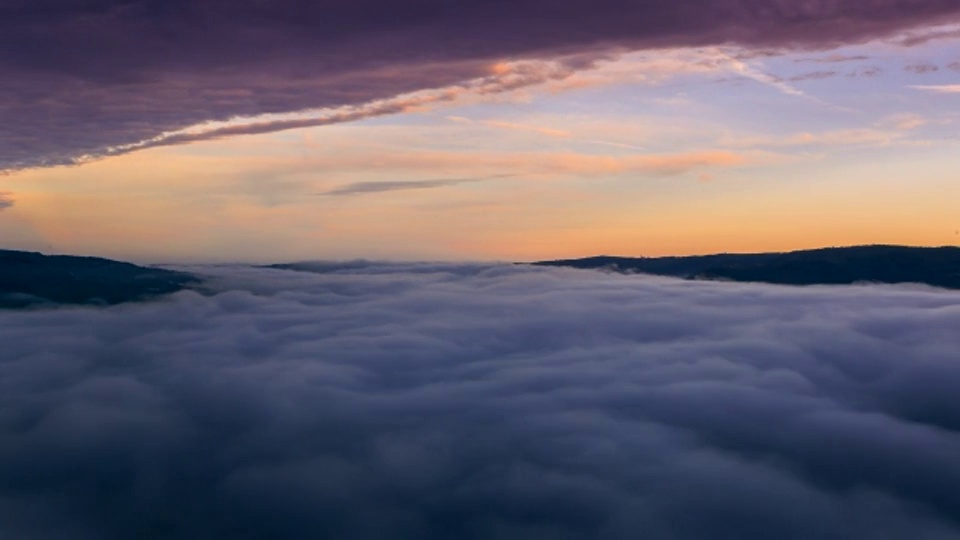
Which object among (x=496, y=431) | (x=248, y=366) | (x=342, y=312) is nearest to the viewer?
(x=496, y=431)

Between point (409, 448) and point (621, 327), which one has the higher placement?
point (621, 327)

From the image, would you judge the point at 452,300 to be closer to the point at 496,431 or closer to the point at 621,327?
the point at 621,327

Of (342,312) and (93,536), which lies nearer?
(93,536)

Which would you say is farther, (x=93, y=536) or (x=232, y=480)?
(x=232, y=480)

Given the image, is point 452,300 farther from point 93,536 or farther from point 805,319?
point 93,536

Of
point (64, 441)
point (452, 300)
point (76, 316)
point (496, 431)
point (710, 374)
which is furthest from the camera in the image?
point (76, 316)

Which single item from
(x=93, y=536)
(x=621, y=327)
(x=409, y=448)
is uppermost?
(x=621, y=327)

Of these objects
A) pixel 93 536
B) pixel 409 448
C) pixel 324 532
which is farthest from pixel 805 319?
pixel 93 536

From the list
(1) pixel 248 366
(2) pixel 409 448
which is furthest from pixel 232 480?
(1) pixel 248 366

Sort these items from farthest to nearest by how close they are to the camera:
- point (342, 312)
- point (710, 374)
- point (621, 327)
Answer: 1. point (342, 312)
2. point (621, 327)
3. point (710, 374)
